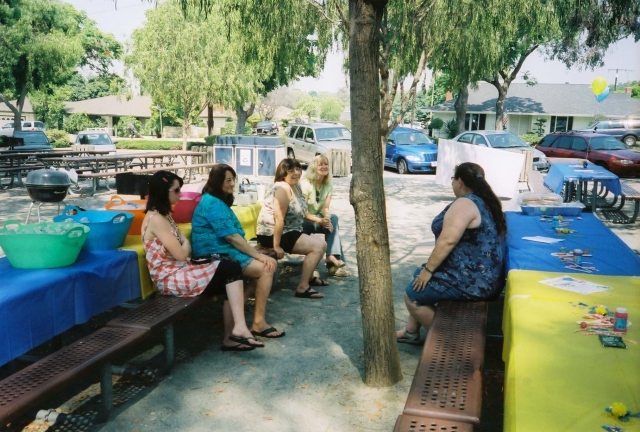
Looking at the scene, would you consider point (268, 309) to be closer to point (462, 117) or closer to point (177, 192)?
point (177, 192)

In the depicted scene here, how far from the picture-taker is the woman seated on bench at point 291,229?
621 cm

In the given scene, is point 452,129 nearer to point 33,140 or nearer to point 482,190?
point 33,140

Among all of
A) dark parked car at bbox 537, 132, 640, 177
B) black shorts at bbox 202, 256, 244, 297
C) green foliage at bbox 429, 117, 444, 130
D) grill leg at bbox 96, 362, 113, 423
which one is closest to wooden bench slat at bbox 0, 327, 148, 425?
grill leg at bbox 96, 362, 113, 423

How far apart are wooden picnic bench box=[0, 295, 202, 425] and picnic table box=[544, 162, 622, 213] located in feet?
27.8

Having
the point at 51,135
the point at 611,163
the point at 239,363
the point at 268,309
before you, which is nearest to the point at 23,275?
the point at 239,363

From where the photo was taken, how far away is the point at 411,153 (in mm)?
20906

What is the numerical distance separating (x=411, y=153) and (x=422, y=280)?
16.8 m

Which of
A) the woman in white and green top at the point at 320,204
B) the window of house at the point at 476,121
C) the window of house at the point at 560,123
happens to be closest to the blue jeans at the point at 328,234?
the woman in white and green top at the point at 320,204

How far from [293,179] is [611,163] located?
16.2m

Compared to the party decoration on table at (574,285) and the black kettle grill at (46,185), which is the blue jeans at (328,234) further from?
the party decoration on table at (574,285)

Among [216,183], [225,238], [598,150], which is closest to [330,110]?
[598,150]

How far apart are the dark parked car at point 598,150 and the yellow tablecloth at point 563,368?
52.0ft

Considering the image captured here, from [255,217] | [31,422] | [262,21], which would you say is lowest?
[31,422]

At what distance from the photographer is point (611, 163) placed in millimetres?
19078
